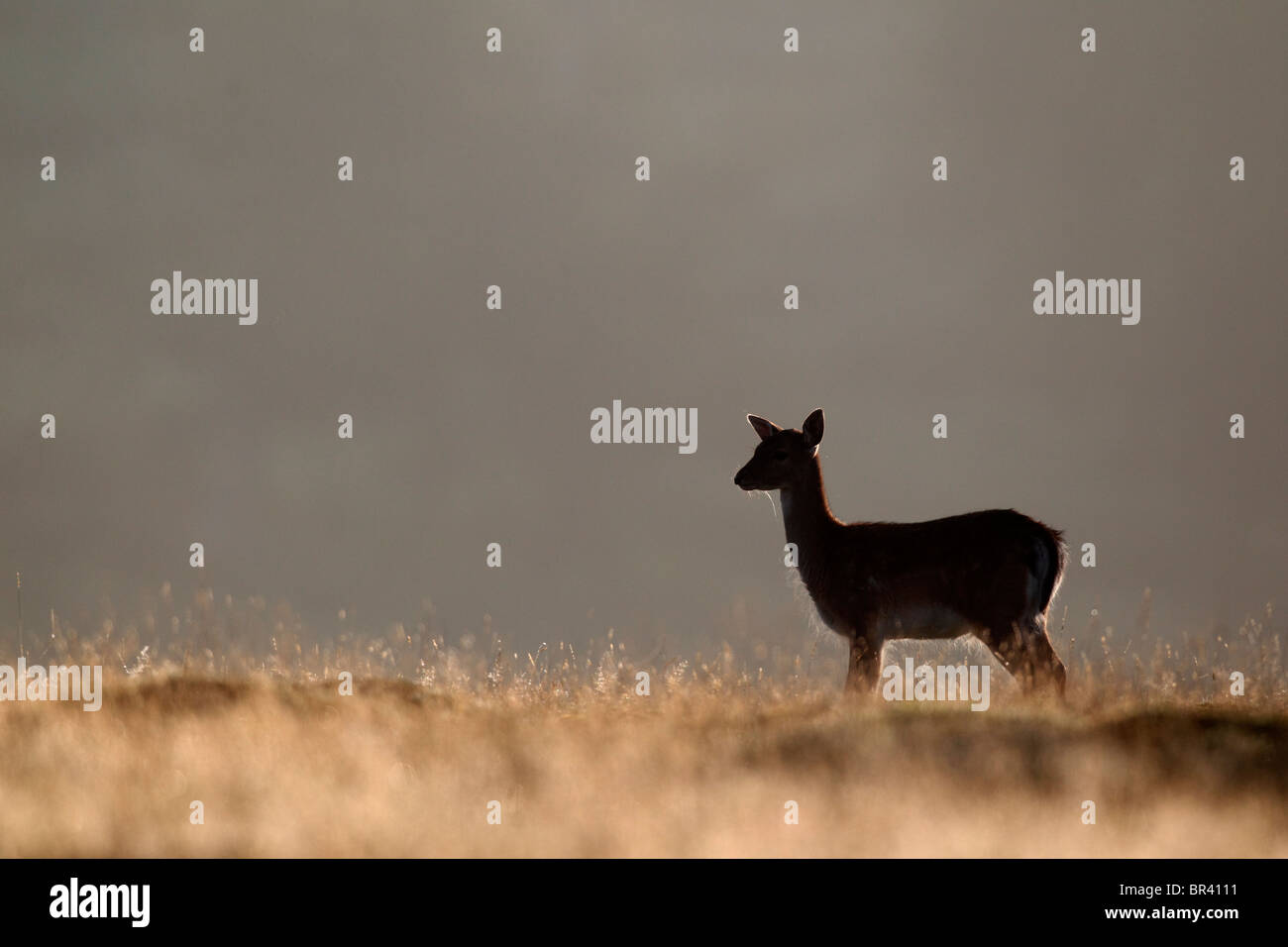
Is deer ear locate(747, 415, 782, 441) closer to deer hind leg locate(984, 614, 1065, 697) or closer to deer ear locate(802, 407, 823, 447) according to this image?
deer ear locate(802, 407, 823, 447)

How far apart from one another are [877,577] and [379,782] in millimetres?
6040

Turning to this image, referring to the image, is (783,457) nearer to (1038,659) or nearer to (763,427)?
(763,427)

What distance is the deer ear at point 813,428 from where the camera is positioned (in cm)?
1323

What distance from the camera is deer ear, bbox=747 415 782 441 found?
530 inches

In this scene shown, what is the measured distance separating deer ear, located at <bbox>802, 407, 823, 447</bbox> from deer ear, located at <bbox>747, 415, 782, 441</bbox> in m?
0.31

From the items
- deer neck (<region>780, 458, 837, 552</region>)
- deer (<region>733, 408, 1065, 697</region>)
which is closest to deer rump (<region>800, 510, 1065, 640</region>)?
deer (<region>733, 408, 1065, 697</region>)

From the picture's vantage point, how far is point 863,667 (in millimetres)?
11930

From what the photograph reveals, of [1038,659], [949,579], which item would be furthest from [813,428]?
[1038,659]

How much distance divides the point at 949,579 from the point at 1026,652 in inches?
37.7

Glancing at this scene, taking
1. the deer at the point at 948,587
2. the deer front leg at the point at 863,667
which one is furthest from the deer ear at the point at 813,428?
the deer front leg at the point at 863,667

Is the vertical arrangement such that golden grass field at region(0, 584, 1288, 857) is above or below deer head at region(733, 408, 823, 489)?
below

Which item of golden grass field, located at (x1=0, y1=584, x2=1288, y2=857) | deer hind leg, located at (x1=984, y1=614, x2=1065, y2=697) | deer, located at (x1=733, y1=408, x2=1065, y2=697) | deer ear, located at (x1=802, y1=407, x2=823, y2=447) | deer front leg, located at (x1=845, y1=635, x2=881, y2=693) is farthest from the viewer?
deer ear, located at (x1=802, y1=407, x2=823, y2=447)
